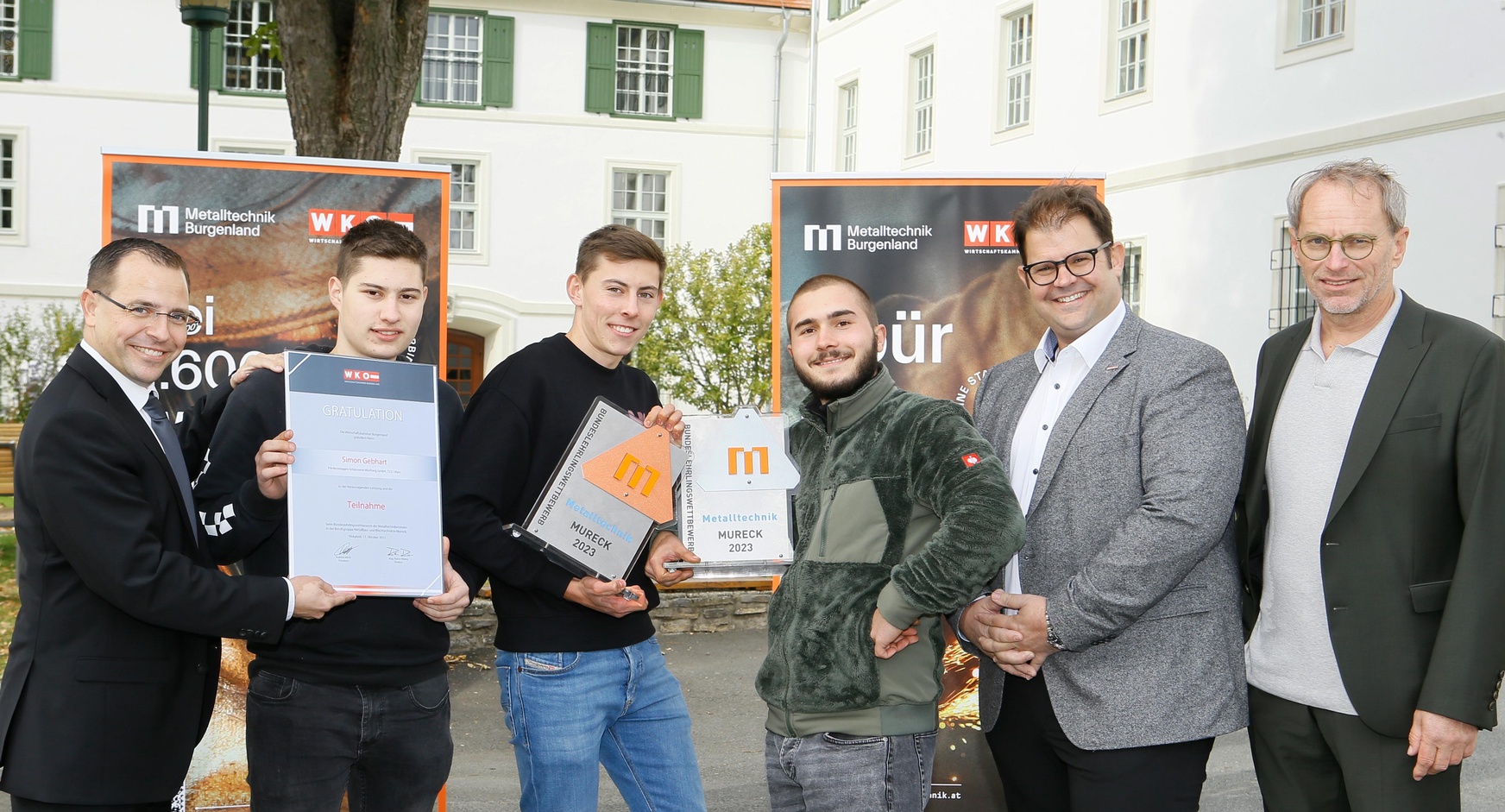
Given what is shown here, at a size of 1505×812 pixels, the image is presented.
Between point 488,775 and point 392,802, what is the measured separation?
2685 millimetres

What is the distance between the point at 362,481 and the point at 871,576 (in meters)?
1.25

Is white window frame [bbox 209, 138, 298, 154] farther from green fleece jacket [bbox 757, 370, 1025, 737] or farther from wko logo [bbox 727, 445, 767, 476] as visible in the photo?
green fleece jacket [bbox 757, 370, 1025, 737]

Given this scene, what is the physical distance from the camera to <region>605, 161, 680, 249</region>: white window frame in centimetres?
2091

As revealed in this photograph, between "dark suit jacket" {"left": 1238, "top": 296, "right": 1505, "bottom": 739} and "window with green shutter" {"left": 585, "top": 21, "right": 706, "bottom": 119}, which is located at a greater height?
"window with green shutter" {"left": 585, "top": 21, "right": 706, "bottom": 119}

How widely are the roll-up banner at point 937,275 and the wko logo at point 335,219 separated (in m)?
1.51

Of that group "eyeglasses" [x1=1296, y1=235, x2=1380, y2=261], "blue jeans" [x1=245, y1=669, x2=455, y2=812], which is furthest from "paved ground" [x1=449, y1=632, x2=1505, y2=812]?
"eyeglasses" [x1=1296, y1=235, x2=1380, y2=261]

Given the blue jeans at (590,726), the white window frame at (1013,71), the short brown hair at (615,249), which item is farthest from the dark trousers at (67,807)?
the white window frame at (1013,71)

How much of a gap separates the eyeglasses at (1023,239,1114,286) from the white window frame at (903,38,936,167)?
52.8ft

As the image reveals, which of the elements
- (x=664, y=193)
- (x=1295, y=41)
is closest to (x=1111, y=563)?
(x=1295, y=41)

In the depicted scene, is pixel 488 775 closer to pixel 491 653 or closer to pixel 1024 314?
pixel 491 653

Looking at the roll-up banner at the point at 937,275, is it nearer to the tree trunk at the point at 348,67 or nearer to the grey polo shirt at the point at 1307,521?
the grey polo shirt at the point at 1307,521

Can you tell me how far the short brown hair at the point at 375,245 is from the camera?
10.2 feet

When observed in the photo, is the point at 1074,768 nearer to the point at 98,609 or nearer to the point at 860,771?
the point at 860,771

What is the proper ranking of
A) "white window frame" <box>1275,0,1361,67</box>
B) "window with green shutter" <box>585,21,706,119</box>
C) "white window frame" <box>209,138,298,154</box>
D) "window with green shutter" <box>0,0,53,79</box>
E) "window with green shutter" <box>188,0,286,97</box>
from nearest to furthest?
"white window frame" <box>1275,0,1361,67</box> → "window with green shutter" <box>0,0,53,79</box> → "white window frame" <box>209,138,298,154</box> → "window with green shutter" <box>188,0,286,97</box> → "window with green shutter" <box>585,21,706,119</box>
